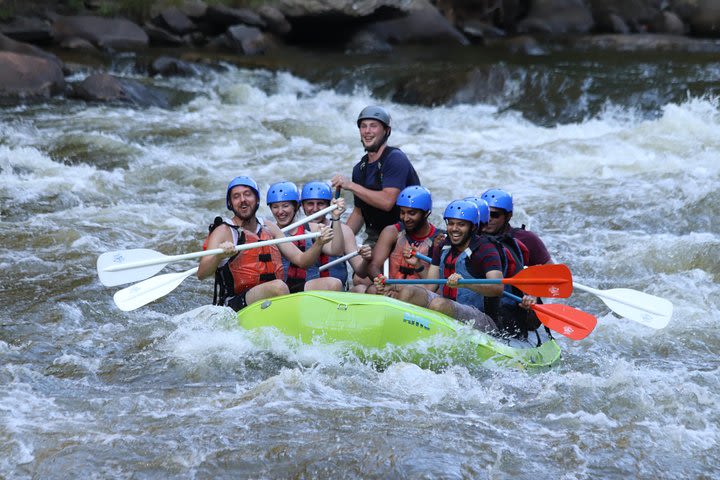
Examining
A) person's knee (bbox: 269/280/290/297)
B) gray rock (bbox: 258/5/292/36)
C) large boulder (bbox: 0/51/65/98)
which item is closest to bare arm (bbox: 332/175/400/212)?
person's knee (bbox: 269/280/290/297)

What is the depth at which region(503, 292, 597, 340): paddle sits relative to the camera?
17.1 feet

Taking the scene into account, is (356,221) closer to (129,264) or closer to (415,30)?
(129,264)

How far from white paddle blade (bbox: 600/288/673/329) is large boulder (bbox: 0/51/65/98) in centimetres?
999

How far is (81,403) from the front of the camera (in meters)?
4.61

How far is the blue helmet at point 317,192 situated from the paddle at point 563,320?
1.34 meters

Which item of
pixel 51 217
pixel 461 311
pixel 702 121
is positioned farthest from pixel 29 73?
pixel 461 311

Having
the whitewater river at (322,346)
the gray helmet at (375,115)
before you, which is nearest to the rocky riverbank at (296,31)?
the whitewater river at (322,346)

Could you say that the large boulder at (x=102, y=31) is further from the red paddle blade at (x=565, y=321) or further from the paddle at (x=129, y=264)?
the red paddle blade at (x=565, y=321)

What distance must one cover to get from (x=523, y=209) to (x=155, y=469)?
584 centimetres

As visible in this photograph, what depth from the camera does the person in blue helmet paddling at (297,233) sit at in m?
5.70

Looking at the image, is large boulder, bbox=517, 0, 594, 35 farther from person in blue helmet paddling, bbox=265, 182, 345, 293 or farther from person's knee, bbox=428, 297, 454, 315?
person's knee, bbox=428, 297, 454, 315

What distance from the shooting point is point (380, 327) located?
197 inches

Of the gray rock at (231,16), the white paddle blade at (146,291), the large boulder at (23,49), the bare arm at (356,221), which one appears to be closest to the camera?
the white paddle blade at (146,291)

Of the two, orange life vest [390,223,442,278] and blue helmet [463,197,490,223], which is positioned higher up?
blue helmet [463,197,490,223]
